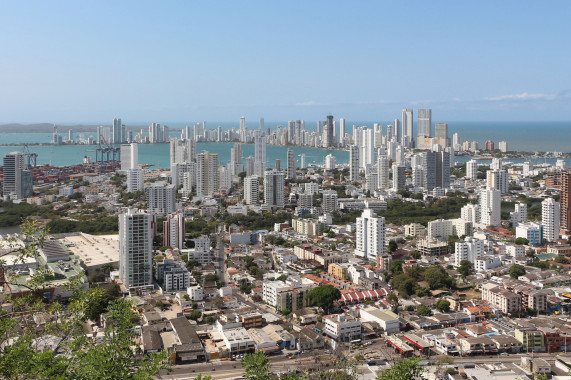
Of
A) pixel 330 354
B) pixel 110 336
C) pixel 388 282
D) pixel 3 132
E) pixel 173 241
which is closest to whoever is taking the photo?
pixel 110 336

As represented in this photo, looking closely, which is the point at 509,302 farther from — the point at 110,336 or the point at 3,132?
the point at 3,132

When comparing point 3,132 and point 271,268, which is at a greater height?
point 3,132

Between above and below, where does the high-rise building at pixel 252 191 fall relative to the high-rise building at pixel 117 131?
below

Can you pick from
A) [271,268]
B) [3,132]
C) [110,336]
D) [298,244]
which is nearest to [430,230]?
[298,244]

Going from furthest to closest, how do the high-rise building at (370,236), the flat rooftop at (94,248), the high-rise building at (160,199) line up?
the high-rise building at (160,199) → the high-rise building at (370,236) → the flat rooftop at (94,248)

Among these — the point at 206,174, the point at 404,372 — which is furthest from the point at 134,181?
the point at 404,372

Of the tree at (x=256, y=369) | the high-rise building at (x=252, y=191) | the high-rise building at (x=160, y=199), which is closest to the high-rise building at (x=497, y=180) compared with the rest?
the high-rise building at (x=252, y=191)

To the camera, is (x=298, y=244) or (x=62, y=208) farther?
(x=62, y=208)

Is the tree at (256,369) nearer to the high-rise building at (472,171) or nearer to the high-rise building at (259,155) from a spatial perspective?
the high-rise building at (259,155)
